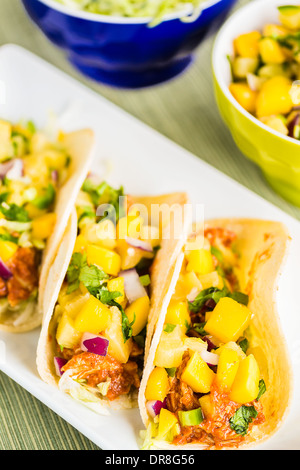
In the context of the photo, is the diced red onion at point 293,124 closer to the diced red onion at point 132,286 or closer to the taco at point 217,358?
the taco at point 217,358

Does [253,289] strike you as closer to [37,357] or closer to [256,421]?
[256,421]

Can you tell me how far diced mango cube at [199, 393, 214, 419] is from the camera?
2963 millimetres

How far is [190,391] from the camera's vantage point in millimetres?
3023

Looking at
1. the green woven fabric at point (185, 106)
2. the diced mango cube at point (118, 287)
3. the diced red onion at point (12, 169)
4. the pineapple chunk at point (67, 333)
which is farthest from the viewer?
the green woven fabric at point (185, 106)

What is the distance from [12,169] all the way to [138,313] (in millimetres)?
1258

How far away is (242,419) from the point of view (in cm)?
298

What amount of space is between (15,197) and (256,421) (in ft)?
6.19

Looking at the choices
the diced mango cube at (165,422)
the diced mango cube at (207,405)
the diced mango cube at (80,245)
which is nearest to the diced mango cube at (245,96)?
the diced mango cube at (80,245)

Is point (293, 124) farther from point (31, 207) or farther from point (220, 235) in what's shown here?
point (31, 207)

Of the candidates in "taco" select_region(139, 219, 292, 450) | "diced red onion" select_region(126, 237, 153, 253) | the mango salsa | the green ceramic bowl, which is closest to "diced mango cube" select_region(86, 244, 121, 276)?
"diced red onion" select_region(126, 237, 153, 253)

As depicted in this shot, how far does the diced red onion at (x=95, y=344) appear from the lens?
10.2 ft

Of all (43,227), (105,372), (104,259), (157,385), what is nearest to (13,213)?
(43,227)

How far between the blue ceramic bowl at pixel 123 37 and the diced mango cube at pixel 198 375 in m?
2.10
